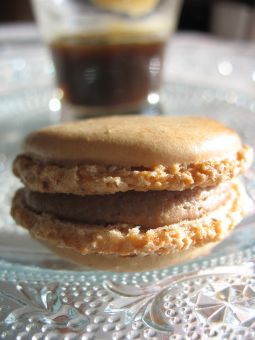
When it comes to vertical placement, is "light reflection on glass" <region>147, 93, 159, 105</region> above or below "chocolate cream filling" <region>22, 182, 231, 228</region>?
below

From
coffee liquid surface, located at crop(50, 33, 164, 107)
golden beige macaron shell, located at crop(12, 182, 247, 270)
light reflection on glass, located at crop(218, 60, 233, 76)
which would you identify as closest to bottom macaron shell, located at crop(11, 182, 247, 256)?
golden beige macaron shell, located at crop(12, 182, 247, 270)

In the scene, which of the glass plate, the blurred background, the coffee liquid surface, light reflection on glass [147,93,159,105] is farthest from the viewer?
the blurred background

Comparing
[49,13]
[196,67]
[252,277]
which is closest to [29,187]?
[252,277]

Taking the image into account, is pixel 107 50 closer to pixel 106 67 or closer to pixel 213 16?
pixel 106 67

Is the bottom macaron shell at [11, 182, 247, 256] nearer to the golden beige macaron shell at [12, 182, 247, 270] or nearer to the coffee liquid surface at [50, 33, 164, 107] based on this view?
the golden beige macaron shell at [12, 182, 247, 270]

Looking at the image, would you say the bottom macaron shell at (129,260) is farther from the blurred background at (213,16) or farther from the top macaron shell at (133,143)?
the blurred background at (213,16)

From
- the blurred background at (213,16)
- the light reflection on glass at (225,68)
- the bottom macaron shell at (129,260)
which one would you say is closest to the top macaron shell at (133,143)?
the bottom macaron shell at (129,260)
